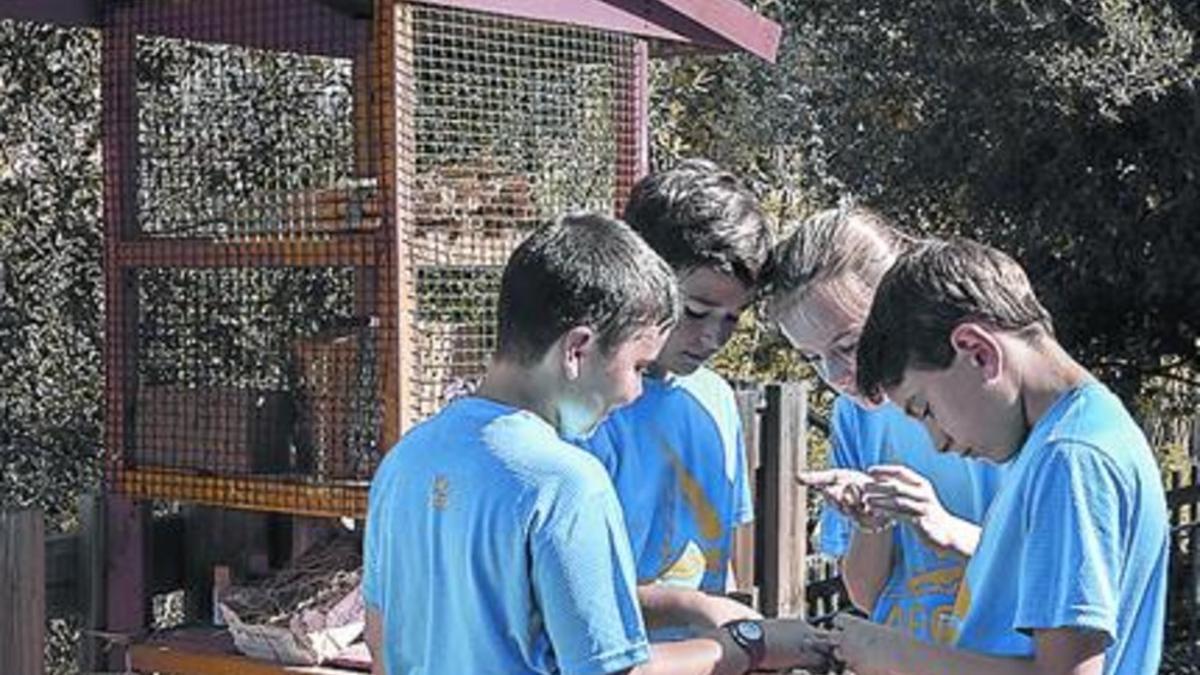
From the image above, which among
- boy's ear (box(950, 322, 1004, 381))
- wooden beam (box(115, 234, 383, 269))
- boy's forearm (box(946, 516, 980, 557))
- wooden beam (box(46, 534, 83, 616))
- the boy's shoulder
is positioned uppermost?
wooden beam (box(115, 234, 383, 269))

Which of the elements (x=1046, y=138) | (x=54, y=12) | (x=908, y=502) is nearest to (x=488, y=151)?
(x=54, y=12)

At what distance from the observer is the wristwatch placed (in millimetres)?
2998

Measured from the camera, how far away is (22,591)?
180 inches

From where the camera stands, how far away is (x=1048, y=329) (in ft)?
8.60

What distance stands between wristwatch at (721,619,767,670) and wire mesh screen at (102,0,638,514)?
1.43m

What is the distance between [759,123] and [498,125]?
7.12 metres

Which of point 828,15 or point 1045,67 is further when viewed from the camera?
point 828,15

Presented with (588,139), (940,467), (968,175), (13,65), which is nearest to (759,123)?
(968,175)

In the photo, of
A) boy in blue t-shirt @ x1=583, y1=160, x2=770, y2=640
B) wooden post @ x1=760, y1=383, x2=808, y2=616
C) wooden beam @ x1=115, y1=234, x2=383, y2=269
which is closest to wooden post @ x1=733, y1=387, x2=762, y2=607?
wooden post @ x1=760, y1=383, x2=808, y2=616

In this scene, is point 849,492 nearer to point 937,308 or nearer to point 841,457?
point 841,457

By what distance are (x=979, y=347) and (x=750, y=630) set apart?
73cm

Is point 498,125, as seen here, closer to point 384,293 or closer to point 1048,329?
point 384,293

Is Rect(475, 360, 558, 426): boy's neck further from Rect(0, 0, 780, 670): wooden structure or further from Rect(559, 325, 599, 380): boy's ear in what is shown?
Rect(0, 0, 780, 670): wooden structure

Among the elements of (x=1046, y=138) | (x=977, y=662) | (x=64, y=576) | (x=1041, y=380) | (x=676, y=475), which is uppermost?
(x=1046, y=138)
